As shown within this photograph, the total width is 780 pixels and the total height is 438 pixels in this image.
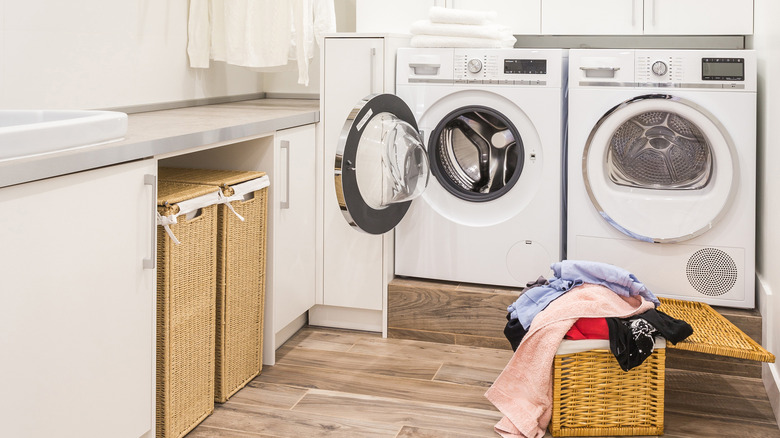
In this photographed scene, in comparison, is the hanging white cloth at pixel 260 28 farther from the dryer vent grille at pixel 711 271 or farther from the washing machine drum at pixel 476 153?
the dryer vent grille at pixel 711 271

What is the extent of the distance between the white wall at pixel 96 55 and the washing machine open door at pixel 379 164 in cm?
90

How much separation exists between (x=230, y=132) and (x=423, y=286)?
1.06 m

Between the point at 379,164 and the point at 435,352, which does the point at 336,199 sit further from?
the point at 435,352

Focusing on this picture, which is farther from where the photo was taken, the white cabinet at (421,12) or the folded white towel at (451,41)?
the white cabinet at (421,12)

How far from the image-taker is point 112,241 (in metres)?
1.78

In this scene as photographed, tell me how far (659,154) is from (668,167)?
55 mm

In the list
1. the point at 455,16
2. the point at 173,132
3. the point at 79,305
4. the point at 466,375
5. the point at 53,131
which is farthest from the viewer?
the point at 455,16

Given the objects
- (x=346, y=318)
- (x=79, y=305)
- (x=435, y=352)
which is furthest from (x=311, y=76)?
(x=79, y=305)

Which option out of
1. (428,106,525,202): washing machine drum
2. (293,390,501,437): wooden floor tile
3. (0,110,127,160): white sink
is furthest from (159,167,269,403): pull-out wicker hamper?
(428,106,525,202): washing machine drum

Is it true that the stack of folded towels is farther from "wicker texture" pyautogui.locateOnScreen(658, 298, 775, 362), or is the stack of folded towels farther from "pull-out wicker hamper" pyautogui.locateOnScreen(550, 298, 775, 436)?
"pull-out wicker hamper" pyautogui.locateOnScreen(550, 298, 775, 436)

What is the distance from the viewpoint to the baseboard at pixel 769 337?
238 cm

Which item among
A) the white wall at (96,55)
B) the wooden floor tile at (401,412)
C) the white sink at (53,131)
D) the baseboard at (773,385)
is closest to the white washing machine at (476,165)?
the wooden floor tile at (401,412)

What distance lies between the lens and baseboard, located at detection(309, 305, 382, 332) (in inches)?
124

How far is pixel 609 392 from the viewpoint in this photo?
2.24m
